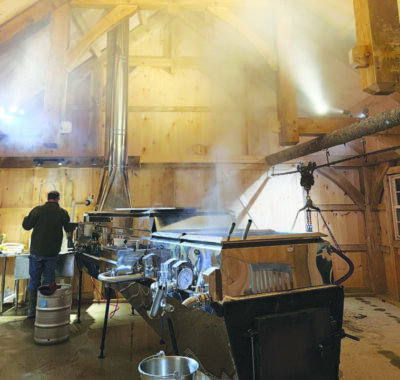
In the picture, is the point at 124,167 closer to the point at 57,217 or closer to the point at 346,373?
the point at 57,217

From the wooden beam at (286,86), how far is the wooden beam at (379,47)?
1.38 meters

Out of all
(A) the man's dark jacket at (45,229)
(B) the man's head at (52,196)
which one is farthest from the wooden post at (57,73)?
(A) the man's dark jacket at (45,229)

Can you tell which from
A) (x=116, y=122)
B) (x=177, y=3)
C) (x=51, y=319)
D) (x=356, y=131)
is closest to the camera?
(x=356, y=131)

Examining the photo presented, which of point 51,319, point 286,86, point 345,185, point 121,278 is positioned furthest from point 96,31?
point 345,185

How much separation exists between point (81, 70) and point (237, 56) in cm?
292

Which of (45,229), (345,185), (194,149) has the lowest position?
(45,229)

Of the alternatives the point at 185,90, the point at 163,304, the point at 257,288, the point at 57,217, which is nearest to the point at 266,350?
the point at 257,288

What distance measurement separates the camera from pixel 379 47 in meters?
1.45

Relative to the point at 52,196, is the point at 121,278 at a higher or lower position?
lower

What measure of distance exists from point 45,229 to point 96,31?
2537 millimetres

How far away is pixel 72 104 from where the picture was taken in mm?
4996

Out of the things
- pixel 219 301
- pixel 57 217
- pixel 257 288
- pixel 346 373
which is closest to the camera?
pixel 219 301

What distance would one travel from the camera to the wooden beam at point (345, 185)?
16.1 ft

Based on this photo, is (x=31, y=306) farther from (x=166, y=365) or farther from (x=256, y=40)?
(x=256, y=40)
